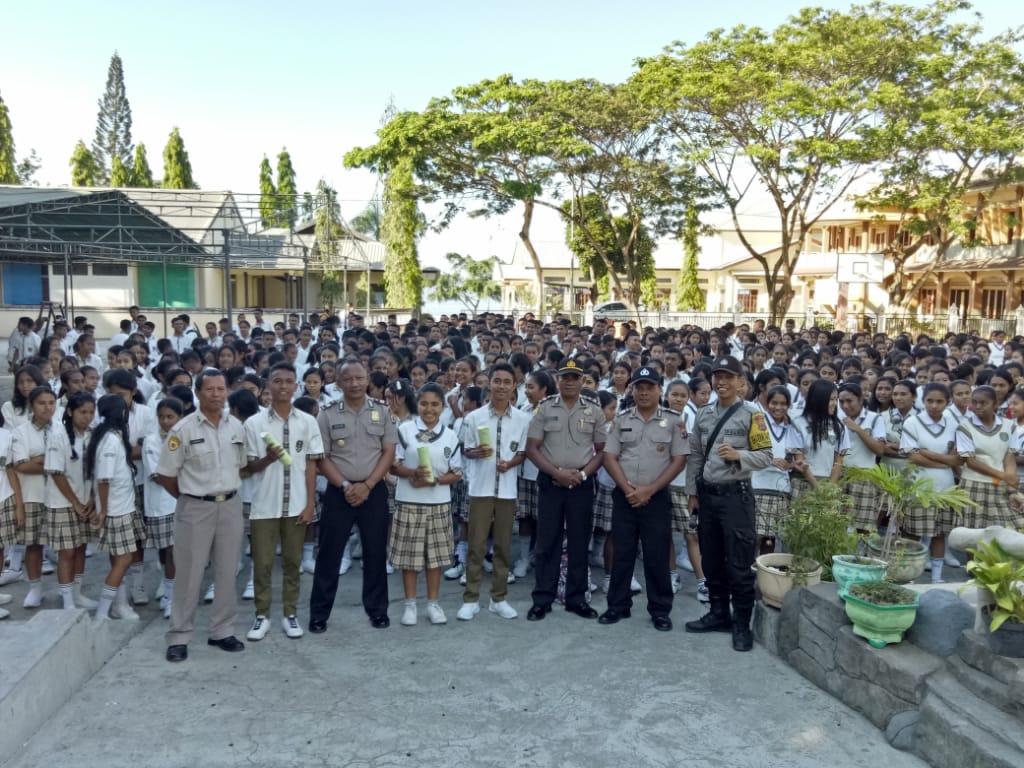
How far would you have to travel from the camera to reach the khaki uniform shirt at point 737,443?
190 inches

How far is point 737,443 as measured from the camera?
4.93m

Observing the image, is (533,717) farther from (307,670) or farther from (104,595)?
(104,595)

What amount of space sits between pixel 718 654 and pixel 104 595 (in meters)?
3.81

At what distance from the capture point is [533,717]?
4.09 meters

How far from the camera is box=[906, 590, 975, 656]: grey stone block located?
3922mm

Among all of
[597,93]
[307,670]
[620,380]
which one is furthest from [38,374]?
[597,93]

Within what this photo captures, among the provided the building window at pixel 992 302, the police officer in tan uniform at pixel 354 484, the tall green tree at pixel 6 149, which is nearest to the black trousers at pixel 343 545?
the police officer in tan uniform at pixel 354 484

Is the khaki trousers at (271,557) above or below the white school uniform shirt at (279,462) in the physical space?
below

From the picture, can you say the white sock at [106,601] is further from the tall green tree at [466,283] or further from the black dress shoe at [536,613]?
the tall green tree at [466,283]

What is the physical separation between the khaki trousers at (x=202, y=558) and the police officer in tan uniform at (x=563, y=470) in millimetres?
1883

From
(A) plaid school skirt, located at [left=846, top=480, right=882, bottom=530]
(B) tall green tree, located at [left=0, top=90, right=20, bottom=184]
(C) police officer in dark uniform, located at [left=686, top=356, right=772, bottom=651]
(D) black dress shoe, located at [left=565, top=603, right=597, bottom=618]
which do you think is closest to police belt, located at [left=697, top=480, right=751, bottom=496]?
(C) police officer in dark uniform, located at [left=686, top=356, right=772, bottom=651]

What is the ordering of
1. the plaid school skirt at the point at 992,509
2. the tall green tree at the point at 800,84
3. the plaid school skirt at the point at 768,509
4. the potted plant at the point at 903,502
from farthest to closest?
the tall green tree at the point at 800,84 < the plaid school skirt at the point at 992,509 < the plaid school skirt at the point at 768,509 < the potted plant at the point at 903,502

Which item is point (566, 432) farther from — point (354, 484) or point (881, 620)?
point (881, 620)

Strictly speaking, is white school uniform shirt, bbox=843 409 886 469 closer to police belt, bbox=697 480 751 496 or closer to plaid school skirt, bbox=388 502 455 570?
police belt, bbox=697 480 751 496
